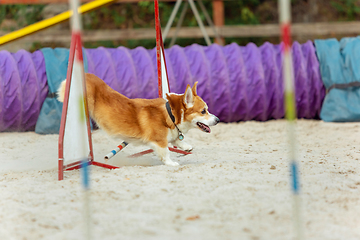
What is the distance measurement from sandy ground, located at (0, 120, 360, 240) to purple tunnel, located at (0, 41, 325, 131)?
159cm

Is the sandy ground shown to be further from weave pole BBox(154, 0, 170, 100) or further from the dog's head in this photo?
weave pole BBox(154, 0, 170, 100)

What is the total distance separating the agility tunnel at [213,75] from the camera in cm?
491

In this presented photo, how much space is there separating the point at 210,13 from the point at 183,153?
23.5 ft

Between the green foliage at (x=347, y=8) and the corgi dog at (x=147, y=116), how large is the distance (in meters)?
9.66

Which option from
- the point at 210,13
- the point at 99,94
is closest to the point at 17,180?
the point at 99,94

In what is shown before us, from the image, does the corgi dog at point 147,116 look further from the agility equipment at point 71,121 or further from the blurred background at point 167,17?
the blurred background at point 167,17

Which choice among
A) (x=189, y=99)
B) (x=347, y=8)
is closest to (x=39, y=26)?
(x=189, y=99)

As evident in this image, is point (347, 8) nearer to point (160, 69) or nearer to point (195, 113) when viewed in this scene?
point (160, 69)

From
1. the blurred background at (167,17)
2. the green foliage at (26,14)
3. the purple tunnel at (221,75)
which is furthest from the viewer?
the green foliage at (26,14)

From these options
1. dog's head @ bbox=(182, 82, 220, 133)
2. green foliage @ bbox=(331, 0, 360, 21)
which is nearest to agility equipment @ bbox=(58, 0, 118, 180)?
dog's head @ bbox=(182, 82, 220, 133)

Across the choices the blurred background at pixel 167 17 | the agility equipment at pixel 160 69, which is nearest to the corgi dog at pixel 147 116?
the agility equipment at pixel 160 69

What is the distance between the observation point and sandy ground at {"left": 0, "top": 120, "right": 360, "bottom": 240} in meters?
1.80

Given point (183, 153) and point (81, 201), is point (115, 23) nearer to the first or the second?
point (183, 153)

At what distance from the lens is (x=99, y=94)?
3.23 meters
